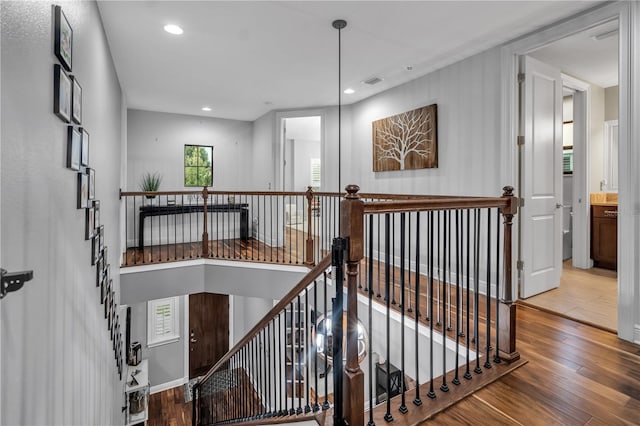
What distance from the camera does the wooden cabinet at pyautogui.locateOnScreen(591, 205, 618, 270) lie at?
444 centimetres

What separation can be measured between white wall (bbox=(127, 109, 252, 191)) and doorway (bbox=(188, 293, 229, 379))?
2.70m

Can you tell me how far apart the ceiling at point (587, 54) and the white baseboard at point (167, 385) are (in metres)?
8.20

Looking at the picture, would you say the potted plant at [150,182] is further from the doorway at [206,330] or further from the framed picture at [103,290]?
the framed picture at [103,290]

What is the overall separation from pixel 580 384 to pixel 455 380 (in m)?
0.75

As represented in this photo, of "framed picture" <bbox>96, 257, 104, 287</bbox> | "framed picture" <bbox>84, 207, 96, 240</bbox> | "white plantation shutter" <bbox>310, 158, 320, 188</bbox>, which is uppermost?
"white plantation shutter" <bbox>310, 158, 320, 188</bbox>

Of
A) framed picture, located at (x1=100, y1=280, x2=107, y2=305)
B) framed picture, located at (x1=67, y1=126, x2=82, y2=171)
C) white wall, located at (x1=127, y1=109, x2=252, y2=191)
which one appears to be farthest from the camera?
white wall, located at (x1=127, y1=109, x2=252, y2=191)

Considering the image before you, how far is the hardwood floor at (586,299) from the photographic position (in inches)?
115

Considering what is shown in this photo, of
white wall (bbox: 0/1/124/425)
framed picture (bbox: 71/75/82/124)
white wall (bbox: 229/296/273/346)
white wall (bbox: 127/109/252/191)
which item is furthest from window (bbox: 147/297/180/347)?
framed picture (bbox: 71/75/82/124)

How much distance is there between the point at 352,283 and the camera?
1.44 m

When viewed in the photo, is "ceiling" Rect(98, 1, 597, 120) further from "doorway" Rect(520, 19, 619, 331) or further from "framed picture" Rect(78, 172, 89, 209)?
"framed picture" Rect(78, 172, 89, 209)

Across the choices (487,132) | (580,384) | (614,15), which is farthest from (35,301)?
(614,15)

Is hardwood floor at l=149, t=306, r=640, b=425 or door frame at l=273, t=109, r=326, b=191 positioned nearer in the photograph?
hardwood floor at l=149, t=306, r=640, b=425

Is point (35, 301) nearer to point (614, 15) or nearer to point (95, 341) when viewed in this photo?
point (95, 341)

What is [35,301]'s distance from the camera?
1328 millimetres
